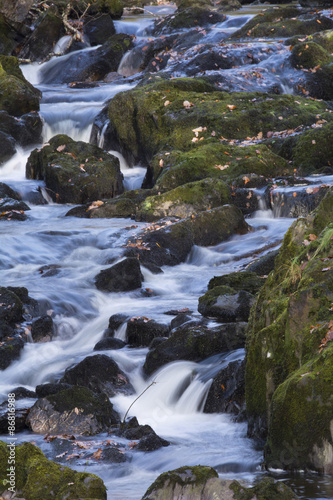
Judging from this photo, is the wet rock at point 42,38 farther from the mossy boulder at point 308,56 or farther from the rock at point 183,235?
the rock at point 183,235

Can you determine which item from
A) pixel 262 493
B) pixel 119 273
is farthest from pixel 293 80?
pixel 262 493

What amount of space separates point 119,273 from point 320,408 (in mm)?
6948

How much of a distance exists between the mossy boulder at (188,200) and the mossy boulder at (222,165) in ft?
2.75

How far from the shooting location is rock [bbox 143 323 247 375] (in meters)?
7.92

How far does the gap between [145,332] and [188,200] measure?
208 inches

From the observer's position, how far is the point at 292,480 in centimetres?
470

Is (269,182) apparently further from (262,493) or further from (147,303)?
(262,493)

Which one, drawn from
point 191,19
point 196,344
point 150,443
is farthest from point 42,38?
point 150,443

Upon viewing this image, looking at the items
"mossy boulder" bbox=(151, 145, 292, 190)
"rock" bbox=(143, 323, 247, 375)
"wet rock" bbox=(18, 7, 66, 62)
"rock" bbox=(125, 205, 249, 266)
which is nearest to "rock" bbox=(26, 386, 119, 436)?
"rock" bbox=(143, 323, 247, 375)

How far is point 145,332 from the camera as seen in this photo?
8.94m

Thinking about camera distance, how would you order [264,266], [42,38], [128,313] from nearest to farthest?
1. [128,313]
2. [264,266]
3. [42,38]

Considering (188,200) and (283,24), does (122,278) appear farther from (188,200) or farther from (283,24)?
(283,24)

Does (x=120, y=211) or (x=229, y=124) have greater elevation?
(x=229, y=124)

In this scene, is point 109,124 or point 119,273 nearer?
point 119,273
